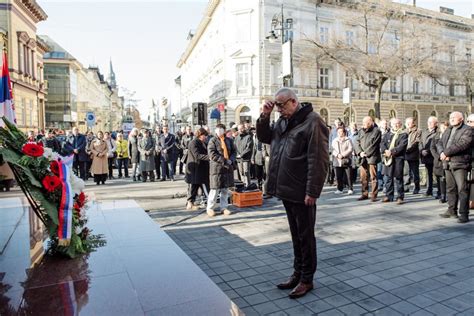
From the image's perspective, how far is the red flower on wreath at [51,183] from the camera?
3.64m

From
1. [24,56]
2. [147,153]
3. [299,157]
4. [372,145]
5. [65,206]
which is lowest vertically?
[65,206]

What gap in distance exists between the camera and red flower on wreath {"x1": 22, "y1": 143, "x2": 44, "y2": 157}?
361 centimetres

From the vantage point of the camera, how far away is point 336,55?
3259 centimetres

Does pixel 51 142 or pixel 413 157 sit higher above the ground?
pixel 51 142

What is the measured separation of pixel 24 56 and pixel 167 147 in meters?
33.4

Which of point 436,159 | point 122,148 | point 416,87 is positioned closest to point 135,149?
point 122,148

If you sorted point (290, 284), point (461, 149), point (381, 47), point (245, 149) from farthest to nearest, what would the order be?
point (381, 47), point (245, 149), point (461, 149), point (290, 284)

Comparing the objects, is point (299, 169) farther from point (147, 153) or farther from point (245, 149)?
point (147, 153)

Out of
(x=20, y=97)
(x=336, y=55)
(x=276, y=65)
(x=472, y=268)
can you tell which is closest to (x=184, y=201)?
(x=472, y=268)

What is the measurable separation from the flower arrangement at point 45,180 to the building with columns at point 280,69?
102 ft

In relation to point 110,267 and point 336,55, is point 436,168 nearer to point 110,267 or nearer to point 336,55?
point 110,267

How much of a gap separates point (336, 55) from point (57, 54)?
166 ft

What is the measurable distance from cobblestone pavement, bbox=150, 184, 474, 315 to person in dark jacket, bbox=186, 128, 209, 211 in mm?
767

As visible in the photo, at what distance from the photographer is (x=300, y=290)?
13.6 ft
